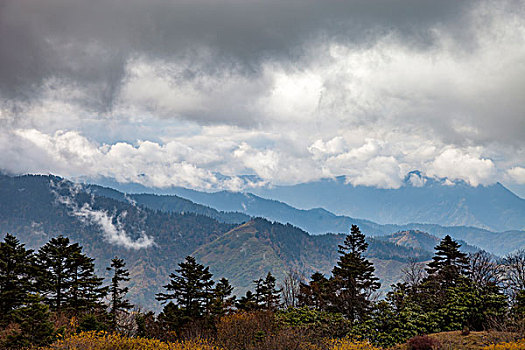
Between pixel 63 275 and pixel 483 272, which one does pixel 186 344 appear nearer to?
pixel 63 275

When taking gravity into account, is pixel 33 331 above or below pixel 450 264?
below

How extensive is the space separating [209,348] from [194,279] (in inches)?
1143

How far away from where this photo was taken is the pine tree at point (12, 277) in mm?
34000

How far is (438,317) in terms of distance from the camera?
2730cm

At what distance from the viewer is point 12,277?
1366 inches

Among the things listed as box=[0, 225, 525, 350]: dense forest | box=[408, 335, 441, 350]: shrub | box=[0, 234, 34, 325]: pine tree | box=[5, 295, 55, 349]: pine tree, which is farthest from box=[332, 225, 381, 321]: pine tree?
box=[0, 234, 34, 325]: pine tree

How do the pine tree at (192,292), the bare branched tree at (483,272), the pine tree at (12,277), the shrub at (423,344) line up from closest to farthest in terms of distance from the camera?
the shrub at (423,344) < the pine tree at (12,277) < the bare branched tree at (483,272) < the pine tree at (192,292)

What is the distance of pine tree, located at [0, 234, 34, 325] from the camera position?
34.0 meters

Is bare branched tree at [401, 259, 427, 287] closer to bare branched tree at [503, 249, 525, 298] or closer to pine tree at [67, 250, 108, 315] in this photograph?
bare branched tree at [503, 249, 525, 298]

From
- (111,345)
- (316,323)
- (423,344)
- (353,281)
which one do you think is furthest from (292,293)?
(111,345)

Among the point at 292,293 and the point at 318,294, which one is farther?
the point at 292,293

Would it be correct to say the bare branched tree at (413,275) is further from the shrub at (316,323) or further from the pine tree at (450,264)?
the shrub at (316,323)

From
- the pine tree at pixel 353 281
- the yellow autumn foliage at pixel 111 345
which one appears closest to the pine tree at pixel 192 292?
the pine tree at pixel 353 281

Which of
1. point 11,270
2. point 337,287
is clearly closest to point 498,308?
point 337,287
